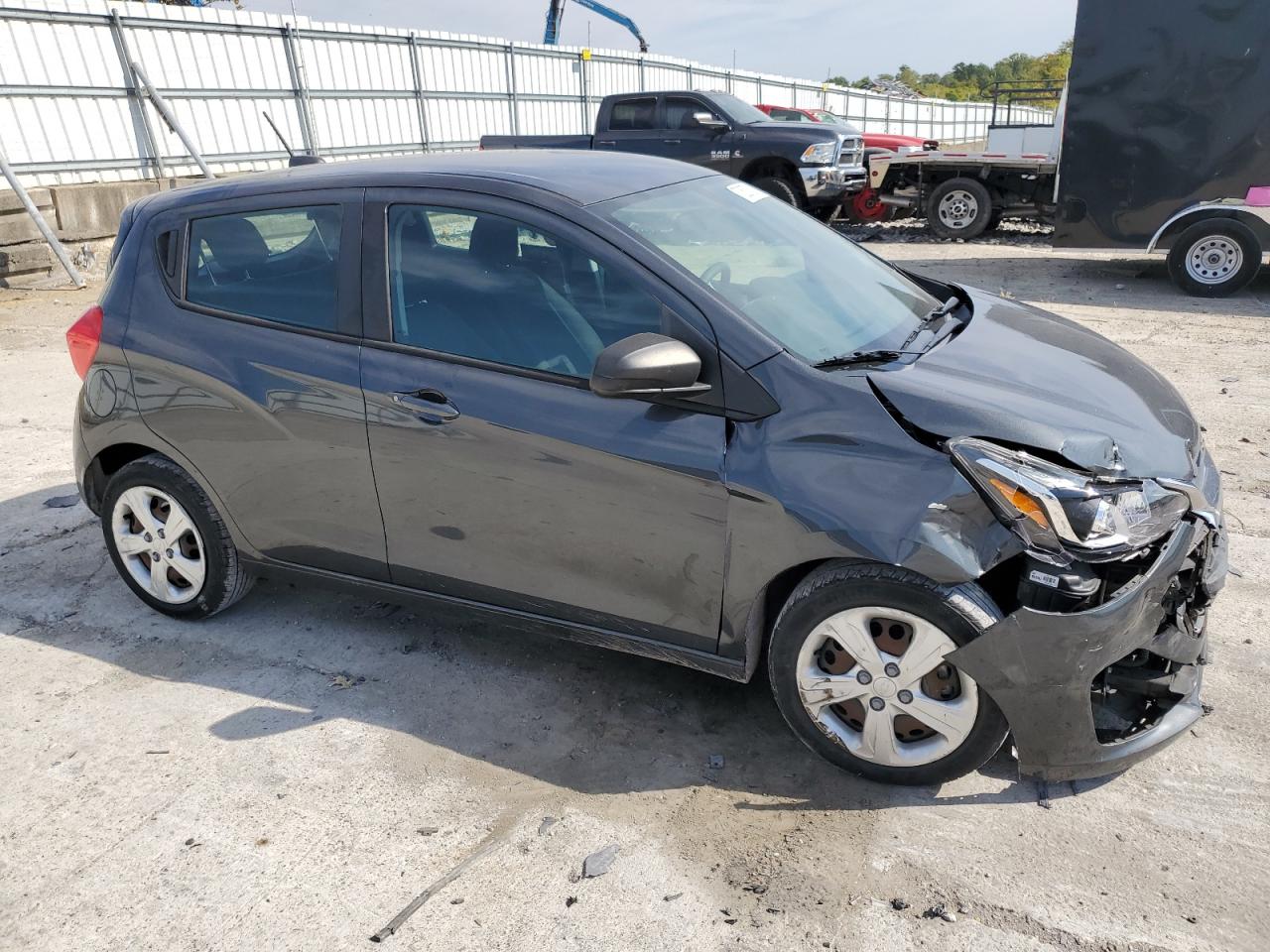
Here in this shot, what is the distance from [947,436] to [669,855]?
1.40 meters

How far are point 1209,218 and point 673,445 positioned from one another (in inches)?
383

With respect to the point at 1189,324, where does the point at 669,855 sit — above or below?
above

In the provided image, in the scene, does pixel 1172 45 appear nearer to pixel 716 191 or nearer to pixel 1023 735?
pixel 716 191

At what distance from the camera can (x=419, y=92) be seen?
772 inches

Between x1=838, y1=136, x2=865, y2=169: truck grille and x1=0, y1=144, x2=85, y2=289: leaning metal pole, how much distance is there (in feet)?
35.0

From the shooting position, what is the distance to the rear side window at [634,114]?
49.6ft

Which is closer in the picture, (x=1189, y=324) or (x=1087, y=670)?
(x=1087, y=670)

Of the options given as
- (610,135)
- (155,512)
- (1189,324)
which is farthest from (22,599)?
(610,135)

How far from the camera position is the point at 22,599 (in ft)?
14.4

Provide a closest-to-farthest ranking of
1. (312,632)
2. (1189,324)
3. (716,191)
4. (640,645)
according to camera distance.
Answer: (640,645) < (716,191) < (312,632) < (1189,324)

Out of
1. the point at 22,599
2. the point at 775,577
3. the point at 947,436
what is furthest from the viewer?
the point at 22,599

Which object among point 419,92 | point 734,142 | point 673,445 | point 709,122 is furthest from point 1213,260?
point 419,92

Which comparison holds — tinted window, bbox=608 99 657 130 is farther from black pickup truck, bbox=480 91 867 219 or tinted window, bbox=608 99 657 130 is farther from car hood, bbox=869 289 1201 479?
car hood, bbox=869 289 1201 479

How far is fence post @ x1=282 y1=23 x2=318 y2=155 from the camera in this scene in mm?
16689
